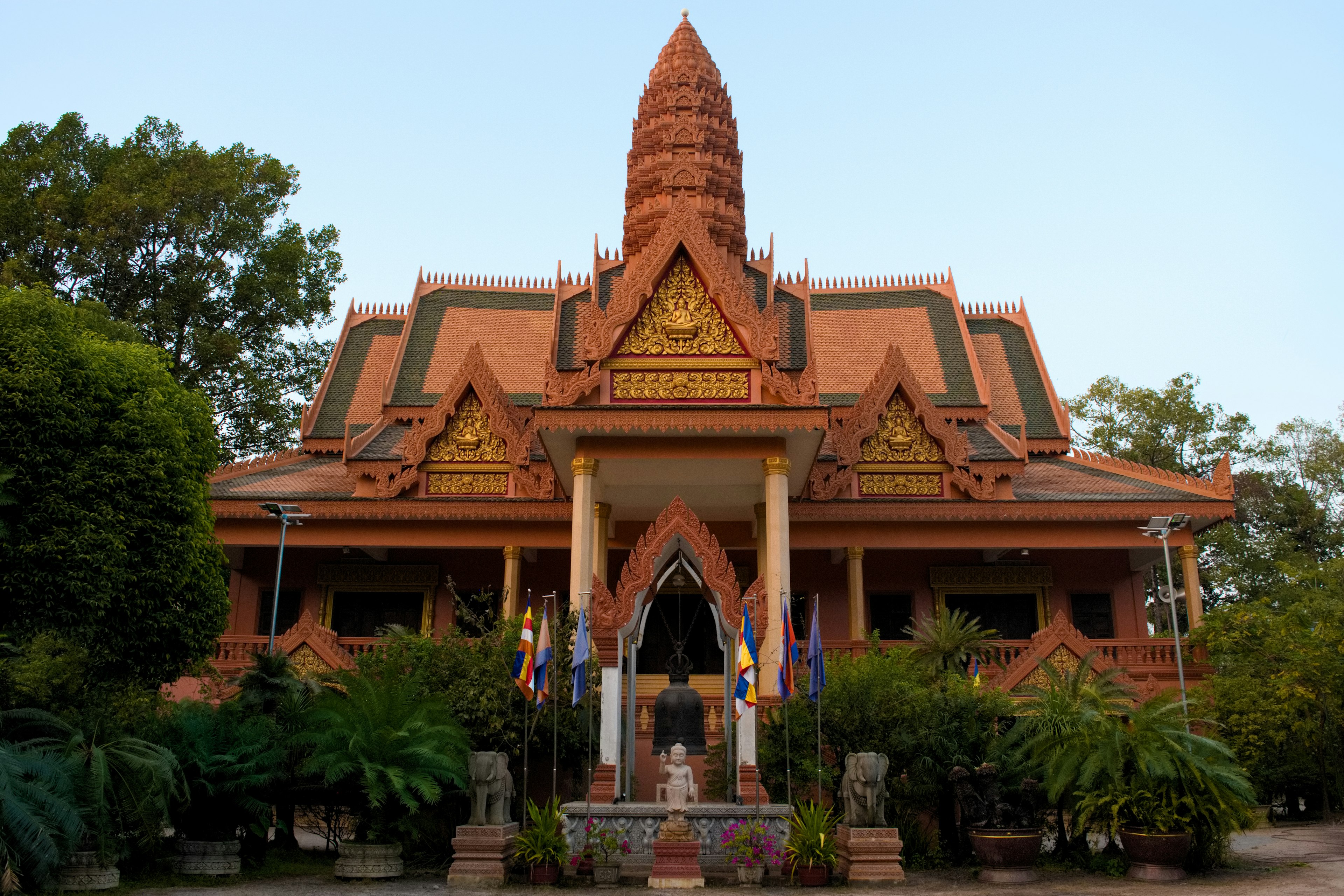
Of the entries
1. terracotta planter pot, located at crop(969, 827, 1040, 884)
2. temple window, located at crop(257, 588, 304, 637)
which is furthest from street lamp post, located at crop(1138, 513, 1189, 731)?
temple window, located at crop(257, 588, 304, 637)

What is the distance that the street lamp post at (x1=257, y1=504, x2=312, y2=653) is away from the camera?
16.2m

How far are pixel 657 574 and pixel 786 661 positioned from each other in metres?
1.60

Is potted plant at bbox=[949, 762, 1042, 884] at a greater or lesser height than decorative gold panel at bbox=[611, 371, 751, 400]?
lesser

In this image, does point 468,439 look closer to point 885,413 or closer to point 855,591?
point 855,591

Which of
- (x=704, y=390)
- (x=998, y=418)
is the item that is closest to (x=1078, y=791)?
(x=704, y=390)

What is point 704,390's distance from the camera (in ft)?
50.1

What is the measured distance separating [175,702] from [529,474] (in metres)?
7.50

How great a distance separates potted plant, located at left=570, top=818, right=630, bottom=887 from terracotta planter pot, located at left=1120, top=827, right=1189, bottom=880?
475cm

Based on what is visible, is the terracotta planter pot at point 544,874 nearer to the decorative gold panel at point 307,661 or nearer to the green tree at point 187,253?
the decorative gold panel at point 307,661

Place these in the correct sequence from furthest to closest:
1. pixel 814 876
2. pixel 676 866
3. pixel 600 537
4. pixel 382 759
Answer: pixel 600 537 → pixel 382 759 → pixel 814 876 → pixel 676 866

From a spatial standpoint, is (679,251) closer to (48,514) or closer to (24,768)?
(48,514)

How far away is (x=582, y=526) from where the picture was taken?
15.0 m

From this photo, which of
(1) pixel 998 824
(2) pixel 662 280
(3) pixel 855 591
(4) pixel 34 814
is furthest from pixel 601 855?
(3) pixel 855 591

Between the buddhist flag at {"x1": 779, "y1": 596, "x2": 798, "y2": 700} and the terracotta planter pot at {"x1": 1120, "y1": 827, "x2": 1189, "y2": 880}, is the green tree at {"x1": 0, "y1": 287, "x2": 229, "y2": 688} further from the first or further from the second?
the terracotta planter pot at {"x1": 1120, "y1": 827, "x2": 1189, "y2": 880}
